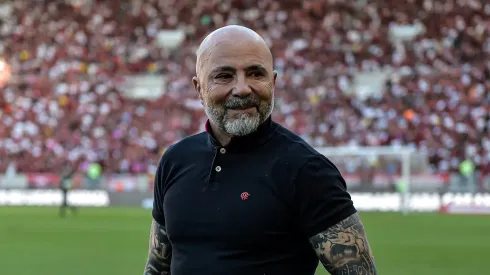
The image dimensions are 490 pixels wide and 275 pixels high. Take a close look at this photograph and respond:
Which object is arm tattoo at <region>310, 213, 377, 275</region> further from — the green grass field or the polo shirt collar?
the green grass field

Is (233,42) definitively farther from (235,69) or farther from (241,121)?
(241,121)

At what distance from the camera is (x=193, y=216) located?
3.02 metres

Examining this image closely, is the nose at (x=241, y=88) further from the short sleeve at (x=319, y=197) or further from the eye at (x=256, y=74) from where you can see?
the short sleeve at (x=319, y=197)

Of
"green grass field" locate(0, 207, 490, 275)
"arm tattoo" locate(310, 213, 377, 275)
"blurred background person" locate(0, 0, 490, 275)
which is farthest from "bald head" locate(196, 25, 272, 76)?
"blurred background person" locate(0, 0, 490, 275)

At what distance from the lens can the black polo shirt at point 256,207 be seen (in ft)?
9.46

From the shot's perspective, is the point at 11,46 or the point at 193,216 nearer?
the point at 193,216

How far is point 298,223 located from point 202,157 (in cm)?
45

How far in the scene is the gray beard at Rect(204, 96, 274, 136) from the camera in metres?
2.96

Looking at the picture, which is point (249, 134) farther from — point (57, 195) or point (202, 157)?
point (57, 195)

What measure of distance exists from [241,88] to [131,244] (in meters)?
13.1

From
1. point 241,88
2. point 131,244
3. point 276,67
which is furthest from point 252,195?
point 276,67

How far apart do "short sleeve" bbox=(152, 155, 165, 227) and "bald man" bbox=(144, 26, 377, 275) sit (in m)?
0.15

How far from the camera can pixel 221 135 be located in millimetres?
3131

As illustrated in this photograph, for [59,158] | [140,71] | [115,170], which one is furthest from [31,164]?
[140,71]
